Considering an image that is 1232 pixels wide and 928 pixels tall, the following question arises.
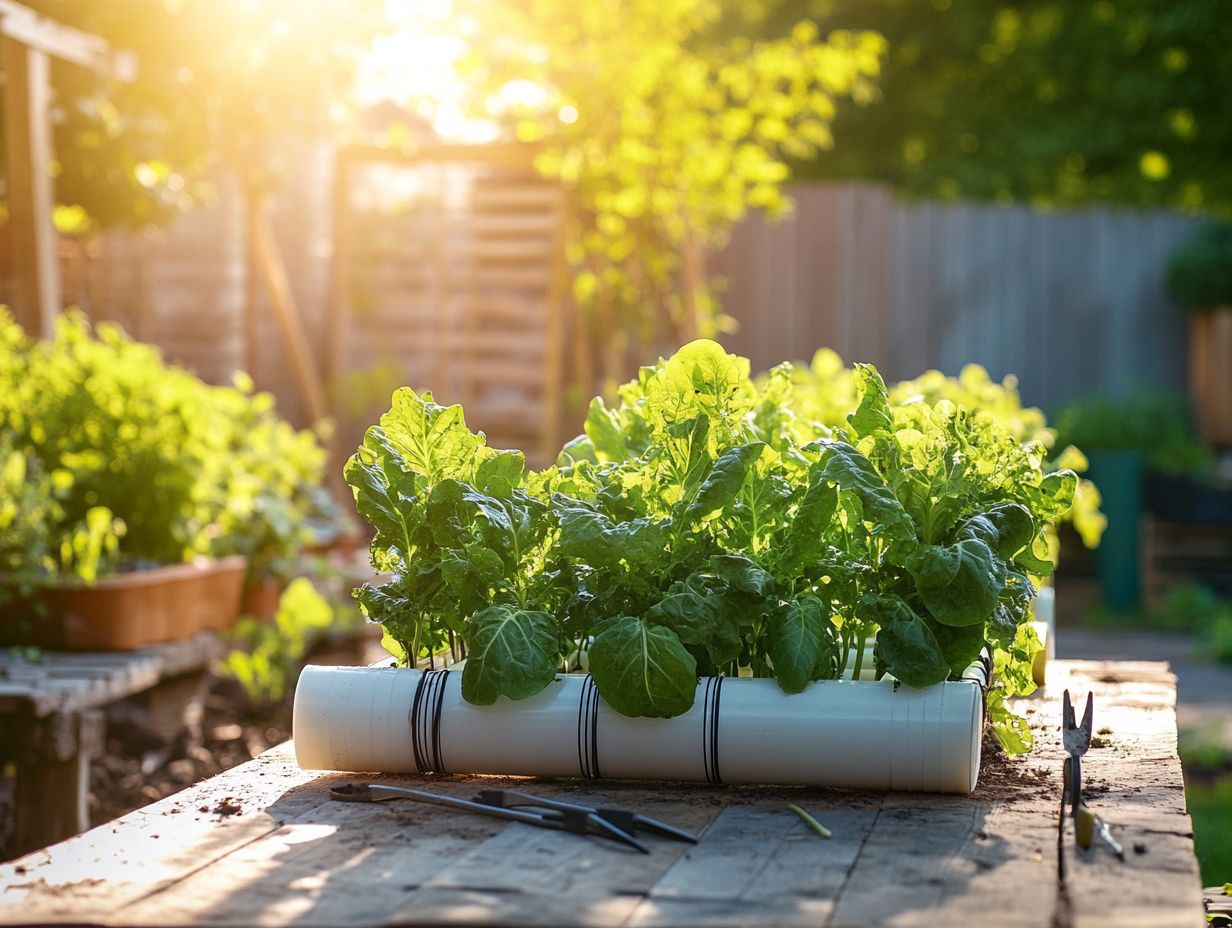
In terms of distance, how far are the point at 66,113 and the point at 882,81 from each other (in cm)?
1077

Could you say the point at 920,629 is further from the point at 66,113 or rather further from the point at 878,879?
the point at 66,113

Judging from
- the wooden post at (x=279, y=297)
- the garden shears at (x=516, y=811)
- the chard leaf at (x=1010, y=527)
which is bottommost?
the garden shears at (x=516, y=811)

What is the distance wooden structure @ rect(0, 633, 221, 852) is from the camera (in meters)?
2.96

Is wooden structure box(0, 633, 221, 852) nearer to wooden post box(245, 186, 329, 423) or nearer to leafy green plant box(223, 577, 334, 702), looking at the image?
leafy green plant box(223, 577, 334, 702)

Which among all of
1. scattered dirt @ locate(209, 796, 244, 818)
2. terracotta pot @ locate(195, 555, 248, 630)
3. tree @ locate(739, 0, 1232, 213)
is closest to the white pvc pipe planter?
scattered dirt @ locate(209, 796, 244, 818)

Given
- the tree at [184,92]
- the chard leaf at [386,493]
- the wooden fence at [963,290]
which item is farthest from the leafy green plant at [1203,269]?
the chard leaf at [386,493]

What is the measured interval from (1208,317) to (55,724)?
784 cm

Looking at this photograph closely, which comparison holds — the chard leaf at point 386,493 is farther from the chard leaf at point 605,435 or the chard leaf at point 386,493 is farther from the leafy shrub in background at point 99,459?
the leafy shrub in background at point 99,459

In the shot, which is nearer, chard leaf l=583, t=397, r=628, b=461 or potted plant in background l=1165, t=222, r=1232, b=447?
chard leaf l=583, t=397, r=628, b=461

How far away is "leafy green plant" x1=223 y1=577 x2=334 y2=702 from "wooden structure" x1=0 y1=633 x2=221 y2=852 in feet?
2.10

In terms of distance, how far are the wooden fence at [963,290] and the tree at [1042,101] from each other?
13.1 ft

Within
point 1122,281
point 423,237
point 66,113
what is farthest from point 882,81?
point 66,113

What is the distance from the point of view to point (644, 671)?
1480 mm

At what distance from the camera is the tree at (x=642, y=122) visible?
638cm
